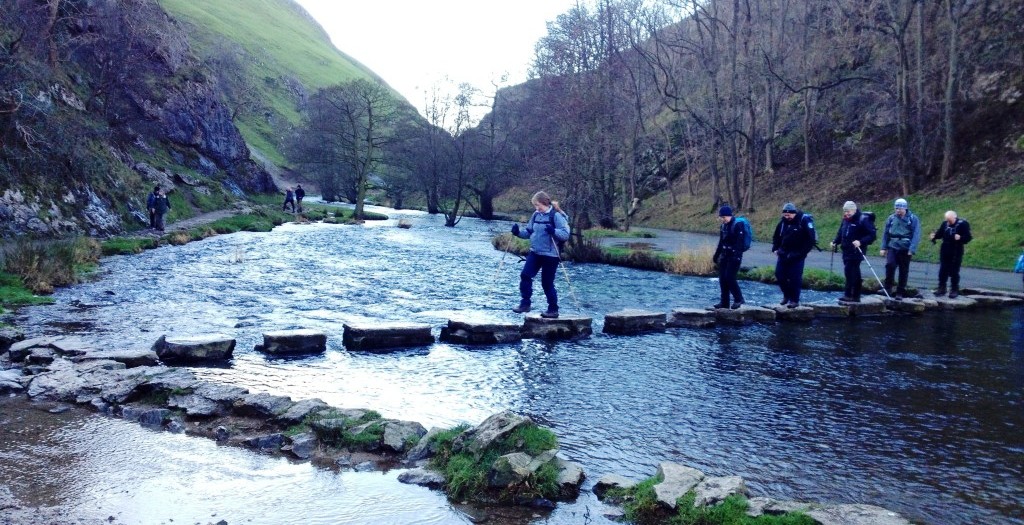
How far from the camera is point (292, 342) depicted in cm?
1151

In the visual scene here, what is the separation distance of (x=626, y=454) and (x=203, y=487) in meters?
4.10

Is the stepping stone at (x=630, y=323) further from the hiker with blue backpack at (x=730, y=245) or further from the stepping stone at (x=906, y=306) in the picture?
the stepping stone at (x=906, y=306)

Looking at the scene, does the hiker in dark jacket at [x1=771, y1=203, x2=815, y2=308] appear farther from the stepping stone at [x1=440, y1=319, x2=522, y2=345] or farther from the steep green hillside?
the steep green hillside

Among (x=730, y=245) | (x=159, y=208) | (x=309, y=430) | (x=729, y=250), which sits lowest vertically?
(x=309, y=430)

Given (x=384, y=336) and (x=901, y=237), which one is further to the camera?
(x=901, y=237)

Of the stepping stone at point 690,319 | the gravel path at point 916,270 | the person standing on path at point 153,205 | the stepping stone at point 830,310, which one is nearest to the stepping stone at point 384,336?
the stepping stone at point 690,319

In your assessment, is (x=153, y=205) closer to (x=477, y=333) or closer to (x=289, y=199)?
(x=289, y=199)

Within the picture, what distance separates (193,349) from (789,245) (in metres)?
12.2

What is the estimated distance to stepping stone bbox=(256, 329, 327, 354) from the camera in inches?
450

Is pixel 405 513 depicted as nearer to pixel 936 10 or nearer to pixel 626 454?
pixel 626 454

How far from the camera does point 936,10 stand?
133 ft

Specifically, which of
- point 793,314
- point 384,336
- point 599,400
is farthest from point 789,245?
point 384,336

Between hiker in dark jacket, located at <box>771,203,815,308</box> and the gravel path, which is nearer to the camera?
hiker in dark jacket, located at <box>771,203,815,308</box>

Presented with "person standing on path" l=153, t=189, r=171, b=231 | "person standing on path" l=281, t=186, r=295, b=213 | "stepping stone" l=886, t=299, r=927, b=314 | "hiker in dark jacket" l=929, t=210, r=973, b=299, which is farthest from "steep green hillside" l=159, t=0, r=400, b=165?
"stepping stone" l=886, t=299, r=927, b=314
